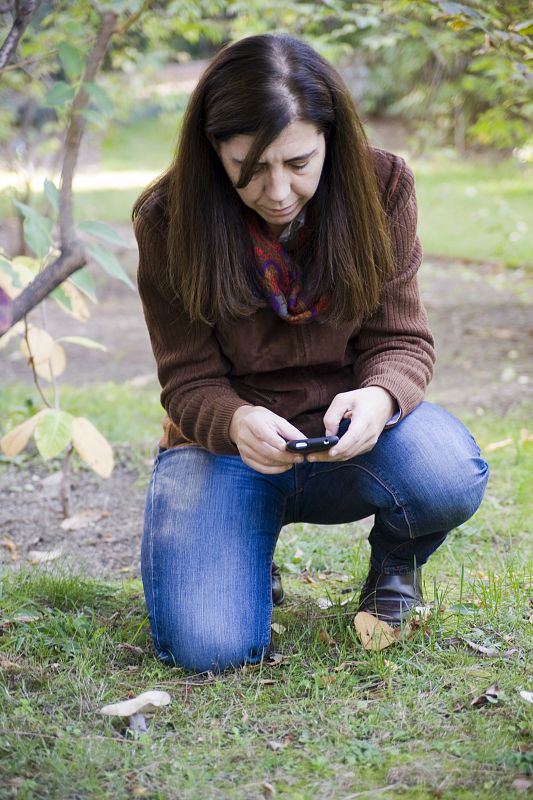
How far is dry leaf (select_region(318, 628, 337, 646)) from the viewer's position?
1937 mm

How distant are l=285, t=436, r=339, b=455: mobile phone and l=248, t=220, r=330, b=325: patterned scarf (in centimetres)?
31

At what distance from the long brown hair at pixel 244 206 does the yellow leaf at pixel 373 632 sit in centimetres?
60

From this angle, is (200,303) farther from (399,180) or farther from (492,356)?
(492,356)

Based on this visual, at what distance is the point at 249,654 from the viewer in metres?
1.92

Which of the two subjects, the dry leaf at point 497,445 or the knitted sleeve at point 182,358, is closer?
the knitted sleeve at point 182,358

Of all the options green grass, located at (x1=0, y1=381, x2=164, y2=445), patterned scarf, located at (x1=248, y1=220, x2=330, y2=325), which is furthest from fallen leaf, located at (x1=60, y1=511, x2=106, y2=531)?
patterned scarf, located at (x1=248, y1=220, x2=330, y2=325)

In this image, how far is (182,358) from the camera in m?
2.07

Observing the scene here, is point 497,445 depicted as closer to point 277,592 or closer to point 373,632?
point 277,592

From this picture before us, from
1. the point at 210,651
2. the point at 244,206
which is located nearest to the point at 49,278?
the point at 244,206

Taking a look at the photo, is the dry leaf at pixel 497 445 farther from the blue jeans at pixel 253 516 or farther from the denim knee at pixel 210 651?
the denim knee at pixel 210 651

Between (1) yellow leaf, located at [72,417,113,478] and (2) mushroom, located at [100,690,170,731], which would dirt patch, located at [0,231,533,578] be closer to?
(1) yellow leaf, located at [72,417,113,478]

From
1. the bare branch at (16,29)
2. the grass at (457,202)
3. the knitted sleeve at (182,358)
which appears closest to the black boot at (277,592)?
the knitted sleeve at (182,358)

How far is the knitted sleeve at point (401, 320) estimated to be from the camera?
2023 millimetres

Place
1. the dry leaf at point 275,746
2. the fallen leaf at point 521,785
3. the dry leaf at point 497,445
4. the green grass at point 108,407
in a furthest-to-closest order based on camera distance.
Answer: the green grass at point 108,407
the dry leaf at point 497,445
the dry leaf at point 275,746
the fallen leaf at point 521,785
